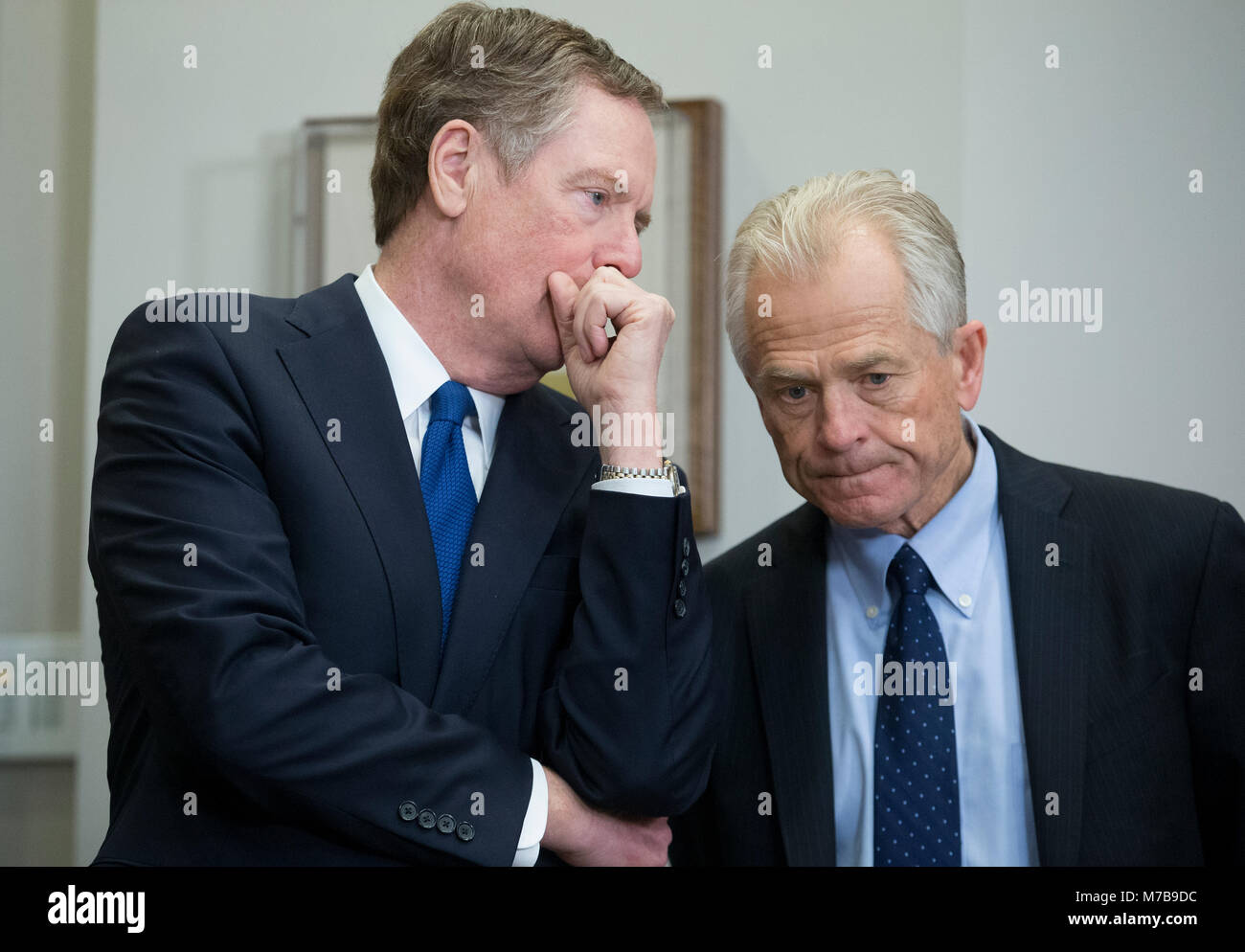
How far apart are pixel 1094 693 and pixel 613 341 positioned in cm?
75

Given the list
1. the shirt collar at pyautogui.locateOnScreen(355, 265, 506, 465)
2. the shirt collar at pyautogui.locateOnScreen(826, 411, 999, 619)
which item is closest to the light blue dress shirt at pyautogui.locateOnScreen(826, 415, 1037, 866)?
the shirt collar at pyautogui.locateOnScreen(826, 411, 999, 619)

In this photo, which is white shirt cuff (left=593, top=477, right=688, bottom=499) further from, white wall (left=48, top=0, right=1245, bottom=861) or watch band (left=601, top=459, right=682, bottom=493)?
white wall (left=48, top=0, right=1245, bottom=861)

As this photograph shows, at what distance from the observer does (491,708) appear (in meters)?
1.42

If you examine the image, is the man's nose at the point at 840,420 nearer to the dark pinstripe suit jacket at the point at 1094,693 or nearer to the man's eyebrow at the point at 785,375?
the man's eyebrow at the point at 785,375

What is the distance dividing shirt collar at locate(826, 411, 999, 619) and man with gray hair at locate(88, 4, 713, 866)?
1.23 ft

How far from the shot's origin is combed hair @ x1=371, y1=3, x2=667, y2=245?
1.52m

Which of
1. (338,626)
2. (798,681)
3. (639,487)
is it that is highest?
(639,487)

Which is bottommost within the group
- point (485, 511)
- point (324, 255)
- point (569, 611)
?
point (569, 611)

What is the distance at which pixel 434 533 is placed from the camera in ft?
4.72

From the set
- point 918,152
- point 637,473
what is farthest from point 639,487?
point 918,152

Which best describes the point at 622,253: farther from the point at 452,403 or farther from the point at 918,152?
the point at 918,152
